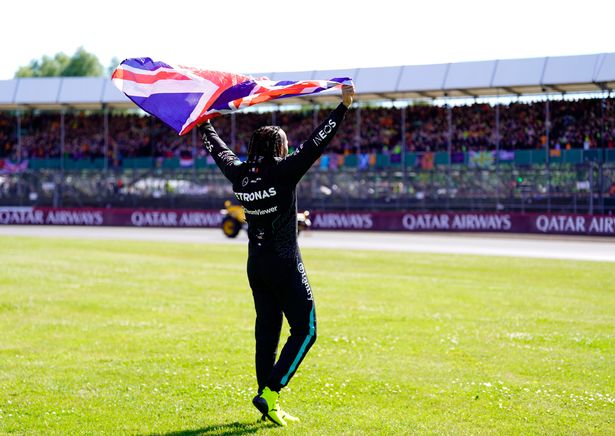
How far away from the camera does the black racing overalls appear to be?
6387mm

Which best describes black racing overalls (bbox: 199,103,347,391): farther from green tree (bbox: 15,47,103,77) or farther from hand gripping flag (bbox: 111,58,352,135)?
green tree (bbox: 15,47,103,77)

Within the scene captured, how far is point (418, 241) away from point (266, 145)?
26.2m

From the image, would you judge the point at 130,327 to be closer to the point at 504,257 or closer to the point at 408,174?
the point at 504,257

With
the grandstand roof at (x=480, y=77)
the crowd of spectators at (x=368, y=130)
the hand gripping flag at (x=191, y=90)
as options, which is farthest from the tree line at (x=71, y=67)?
the hand gripping flag at (x=191, y=90)

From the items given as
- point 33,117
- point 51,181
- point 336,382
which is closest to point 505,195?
point 51,181

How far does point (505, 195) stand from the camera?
34.8 metres

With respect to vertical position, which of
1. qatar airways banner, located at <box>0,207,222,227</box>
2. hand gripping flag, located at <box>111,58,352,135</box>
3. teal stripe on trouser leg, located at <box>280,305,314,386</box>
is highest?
hand gripping flag, located at <box>111,58,352,135</box>

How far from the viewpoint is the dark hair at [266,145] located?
21.4ft

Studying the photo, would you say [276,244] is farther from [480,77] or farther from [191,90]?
[480,77]

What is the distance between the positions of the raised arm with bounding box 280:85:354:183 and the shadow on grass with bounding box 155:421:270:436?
1.82 m

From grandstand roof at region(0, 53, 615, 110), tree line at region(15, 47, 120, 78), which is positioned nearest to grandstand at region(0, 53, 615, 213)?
grandstand roof at region(0, 53, 615, 110)

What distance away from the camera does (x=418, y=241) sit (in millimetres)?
32281

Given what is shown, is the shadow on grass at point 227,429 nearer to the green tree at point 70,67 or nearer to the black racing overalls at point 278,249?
the black racing overalls at point 278,249

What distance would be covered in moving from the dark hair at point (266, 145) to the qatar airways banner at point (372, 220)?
1140 inches
